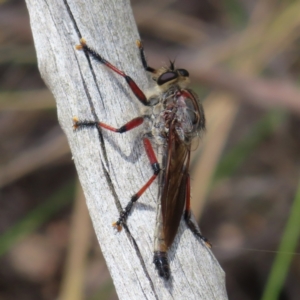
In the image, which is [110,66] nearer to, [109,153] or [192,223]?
[109,153]

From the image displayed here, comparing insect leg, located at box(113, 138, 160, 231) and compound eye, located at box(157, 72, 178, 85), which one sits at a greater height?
compound eye, located at box(157, 72, 178, 85)

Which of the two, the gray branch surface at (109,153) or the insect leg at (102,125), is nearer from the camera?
the gray branch surface at (109,153)

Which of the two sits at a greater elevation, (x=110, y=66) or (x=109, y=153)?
(x=110, y=66)

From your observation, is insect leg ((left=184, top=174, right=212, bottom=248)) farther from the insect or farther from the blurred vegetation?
A: the blurred vegetation

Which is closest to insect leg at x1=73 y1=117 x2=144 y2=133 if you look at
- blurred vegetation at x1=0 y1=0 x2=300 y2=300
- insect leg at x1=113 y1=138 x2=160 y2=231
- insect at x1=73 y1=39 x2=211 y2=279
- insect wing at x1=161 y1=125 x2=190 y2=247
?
insect at x1=73 y1=39 x2=211 y2=279

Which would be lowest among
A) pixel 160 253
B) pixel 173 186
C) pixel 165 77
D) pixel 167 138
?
pixel 160 253

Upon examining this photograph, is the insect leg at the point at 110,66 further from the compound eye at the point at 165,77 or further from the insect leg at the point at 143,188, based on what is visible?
the compound eye at the point at 165,77

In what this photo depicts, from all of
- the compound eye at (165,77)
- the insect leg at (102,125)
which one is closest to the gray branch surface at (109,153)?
the insect leg at (102,125)

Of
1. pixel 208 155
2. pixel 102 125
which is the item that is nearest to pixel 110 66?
pixel 102 125
